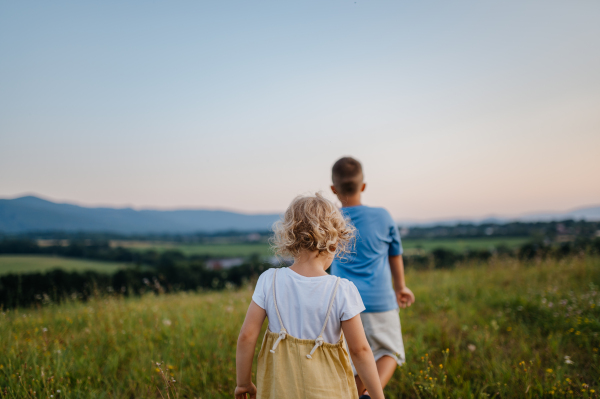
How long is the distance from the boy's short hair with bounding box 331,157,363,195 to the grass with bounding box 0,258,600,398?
138 cm

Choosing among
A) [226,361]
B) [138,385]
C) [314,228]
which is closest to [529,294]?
[226,361]

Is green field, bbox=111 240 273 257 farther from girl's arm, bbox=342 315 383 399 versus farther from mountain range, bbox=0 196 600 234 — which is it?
girl's arm, bbox=342 315 383 399

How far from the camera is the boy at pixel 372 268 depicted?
239 cm

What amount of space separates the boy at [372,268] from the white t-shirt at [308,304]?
0.89m

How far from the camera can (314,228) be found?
4.92ft

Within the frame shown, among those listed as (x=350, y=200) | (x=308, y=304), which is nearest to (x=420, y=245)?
(x=350, y=200)

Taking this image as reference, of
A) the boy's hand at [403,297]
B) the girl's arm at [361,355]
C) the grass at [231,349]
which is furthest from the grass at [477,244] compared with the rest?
the girl's arm at [361,355]

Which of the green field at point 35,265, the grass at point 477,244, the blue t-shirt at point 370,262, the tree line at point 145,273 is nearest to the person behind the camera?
the blue t-shirt at point 370,262

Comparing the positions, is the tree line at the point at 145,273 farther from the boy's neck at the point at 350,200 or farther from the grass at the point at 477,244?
the boy's neck at the point at 350,200

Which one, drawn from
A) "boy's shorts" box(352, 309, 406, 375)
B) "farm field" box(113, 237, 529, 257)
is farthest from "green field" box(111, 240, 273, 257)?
"boy's shorts" box(352, 309, 406, 375)

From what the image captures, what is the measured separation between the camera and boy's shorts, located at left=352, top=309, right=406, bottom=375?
239 cm

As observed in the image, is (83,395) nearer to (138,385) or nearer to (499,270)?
(138,385)

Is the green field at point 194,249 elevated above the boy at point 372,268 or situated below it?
below

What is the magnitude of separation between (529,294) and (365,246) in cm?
393
